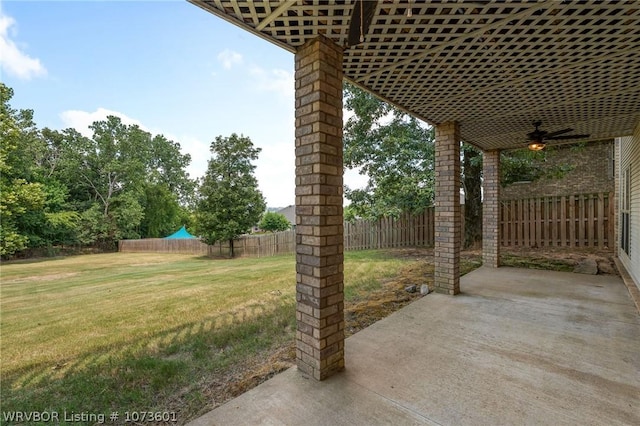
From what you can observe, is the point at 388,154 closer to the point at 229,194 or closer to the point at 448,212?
the point at 448,212

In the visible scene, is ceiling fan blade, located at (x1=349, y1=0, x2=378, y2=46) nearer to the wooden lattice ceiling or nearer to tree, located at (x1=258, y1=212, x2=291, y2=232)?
the wooden lattice ceiling

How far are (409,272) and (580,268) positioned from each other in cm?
370

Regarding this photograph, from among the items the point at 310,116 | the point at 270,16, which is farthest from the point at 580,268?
the point at 270,16

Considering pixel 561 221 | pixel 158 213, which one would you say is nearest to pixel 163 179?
pixel 158 213

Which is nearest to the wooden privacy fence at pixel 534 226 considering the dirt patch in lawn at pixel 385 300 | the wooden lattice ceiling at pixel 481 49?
the dirt patch in lawn at pixel 385 300

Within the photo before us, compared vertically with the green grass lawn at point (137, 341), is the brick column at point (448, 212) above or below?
above

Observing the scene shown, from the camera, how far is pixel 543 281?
202 inches

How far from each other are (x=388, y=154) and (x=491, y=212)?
3.43 metres

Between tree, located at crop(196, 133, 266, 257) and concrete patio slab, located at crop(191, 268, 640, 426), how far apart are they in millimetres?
13206

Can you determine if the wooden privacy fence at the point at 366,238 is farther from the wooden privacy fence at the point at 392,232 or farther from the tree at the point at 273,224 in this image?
the tree at the point at 273,224

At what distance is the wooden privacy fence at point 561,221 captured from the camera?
866cm

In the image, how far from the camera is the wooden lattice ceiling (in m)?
1.94

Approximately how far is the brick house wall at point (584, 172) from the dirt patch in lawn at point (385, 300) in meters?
5.24

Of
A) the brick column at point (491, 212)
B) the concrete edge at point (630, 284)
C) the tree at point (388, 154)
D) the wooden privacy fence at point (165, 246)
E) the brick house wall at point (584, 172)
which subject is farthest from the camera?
the wooden privacy fence at point (165, 246)
